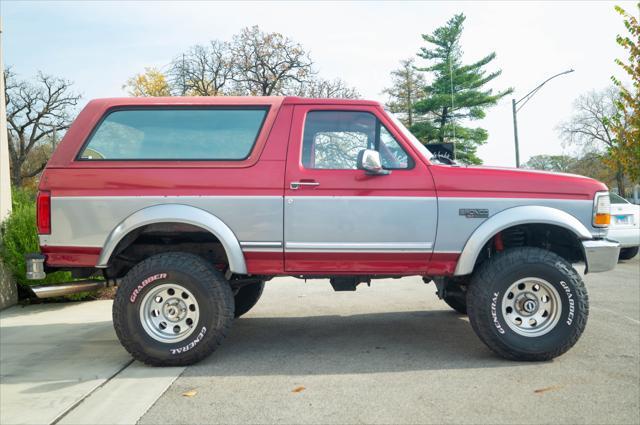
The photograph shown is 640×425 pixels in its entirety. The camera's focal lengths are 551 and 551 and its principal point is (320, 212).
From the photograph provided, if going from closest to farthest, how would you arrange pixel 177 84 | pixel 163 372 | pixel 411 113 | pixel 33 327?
1. pixel 163 372
2. pixel 33 327
3. pixel 177 84
4. pixel 411 113

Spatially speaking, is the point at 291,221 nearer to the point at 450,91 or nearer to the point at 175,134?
the point at 175,134

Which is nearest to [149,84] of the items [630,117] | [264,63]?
[264,63]

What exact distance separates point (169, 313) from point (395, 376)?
196cm

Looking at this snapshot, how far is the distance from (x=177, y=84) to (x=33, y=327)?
129 ft

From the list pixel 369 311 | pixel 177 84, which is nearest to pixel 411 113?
pixel 177 84

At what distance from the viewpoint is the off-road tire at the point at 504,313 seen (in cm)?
A: 455

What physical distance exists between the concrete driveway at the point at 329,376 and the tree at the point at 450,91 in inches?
1705

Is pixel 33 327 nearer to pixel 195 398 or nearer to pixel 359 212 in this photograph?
pixel 195 398

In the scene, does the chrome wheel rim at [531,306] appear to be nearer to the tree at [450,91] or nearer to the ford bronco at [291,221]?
the ford bronco at [291,221]

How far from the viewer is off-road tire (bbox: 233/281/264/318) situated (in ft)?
20.7

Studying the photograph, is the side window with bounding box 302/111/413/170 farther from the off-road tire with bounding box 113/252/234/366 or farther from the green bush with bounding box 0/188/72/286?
the green bush with bounding box 0/188/72/286

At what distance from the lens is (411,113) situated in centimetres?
5156

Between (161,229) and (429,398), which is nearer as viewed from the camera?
(429,398)

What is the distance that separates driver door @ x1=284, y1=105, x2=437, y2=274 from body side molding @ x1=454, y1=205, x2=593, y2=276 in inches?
13.0
